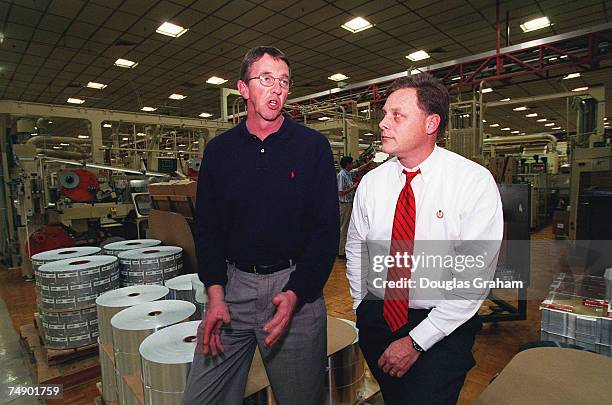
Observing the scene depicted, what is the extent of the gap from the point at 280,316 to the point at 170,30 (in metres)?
7.02

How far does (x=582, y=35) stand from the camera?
16.7ft

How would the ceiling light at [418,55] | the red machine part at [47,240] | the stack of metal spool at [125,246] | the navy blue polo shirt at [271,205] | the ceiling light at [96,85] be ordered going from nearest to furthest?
the navy blue polo shirt at [271,205] < the stack of metal spool at [125,246] < the red machine part at [47,240] < the ceiling light at [418,55] < the ceiling light at [96,85]

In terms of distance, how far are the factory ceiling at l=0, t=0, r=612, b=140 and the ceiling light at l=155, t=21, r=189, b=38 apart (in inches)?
4.7

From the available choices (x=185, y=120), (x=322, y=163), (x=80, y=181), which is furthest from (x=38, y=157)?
(x=322, y=163)

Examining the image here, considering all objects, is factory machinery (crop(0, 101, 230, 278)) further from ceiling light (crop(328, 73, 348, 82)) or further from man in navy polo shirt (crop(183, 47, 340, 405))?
ceiling light (crop(328, 73, 348, 82))

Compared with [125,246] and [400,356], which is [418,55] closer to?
[125,246]

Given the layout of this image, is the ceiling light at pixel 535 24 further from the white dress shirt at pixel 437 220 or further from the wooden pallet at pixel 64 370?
the wooden pallet at pixel 64 370

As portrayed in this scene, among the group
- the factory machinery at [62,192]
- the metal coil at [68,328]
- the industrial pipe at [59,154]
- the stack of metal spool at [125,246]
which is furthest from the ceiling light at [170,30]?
the metal coil at [68,328]

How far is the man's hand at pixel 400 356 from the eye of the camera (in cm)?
113

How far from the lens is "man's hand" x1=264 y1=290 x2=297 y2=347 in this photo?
1.07 m

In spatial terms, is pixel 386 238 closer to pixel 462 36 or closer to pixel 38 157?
pixel 38 157

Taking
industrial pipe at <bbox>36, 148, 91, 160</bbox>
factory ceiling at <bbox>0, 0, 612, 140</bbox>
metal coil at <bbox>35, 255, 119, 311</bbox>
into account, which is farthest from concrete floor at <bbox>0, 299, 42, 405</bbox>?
factory ceiling at <bbox>0, 0, 612, 140</bbox>

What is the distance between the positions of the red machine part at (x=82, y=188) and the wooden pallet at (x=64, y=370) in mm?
2944

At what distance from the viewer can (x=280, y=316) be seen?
3.52 feet
